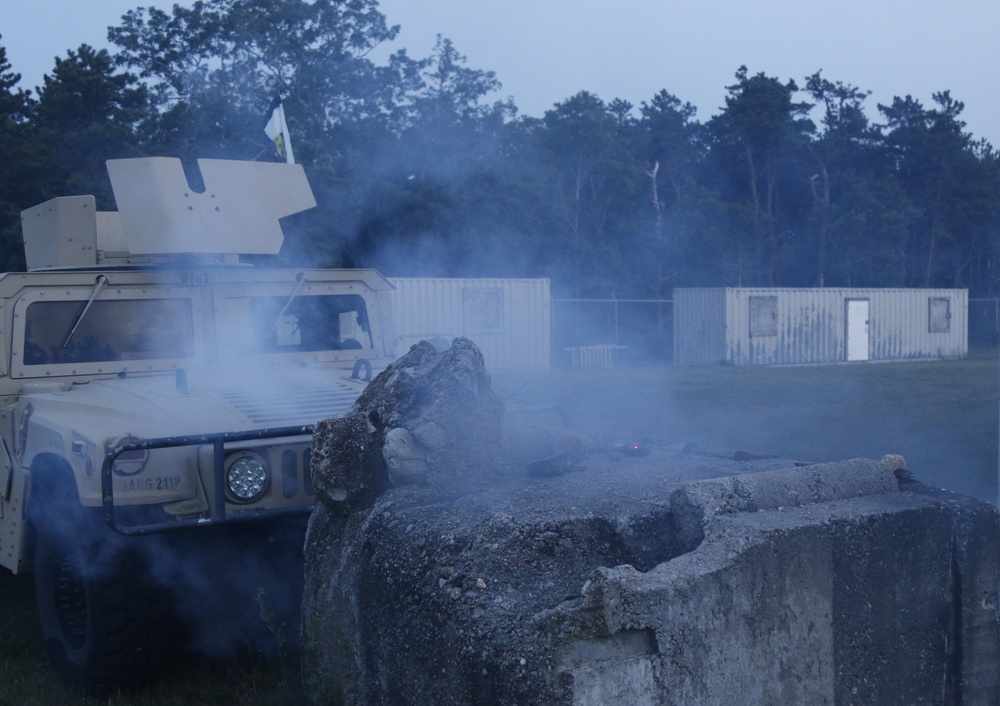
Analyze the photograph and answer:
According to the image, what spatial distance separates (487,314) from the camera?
65.6 feet

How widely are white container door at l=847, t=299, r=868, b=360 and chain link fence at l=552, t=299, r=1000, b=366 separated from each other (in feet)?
14.3

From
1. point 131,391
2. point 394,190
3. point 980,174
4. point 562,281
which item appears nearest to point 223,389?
point 131,391

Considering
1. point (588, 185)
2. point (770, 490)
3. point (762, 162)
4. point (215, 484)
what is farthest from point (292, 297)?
point (762, 162)

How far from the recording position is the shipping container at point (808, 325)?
2391 cm

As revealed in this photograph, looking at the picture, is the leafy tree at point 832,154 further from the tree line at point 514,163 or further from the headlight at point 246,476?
the headlight at point 246,476

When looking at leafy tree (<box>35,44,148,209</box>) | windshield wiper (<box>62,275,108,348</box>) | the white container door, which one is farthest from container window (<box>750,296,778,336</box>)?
windshield wiper (<box>62,275,108,348</box>)

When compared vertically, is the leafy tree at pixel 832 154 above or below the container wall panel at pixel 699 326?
above

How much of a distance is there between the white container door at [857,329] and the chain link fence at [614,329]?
4.35 m

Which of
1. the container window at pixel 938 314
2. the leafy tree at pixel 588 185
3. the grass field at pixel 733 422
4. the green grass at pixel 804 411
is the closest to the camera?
the grass field at pixel 733 422

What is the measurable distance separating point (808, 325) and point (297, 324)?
20.6 m

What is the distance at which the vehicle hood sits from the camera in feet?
15.4

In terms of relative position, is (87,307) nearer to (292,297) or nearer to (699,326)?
(292,297)

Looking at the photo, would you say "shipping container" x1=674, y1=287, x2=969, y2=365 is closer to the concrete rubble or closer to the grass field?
the grass field

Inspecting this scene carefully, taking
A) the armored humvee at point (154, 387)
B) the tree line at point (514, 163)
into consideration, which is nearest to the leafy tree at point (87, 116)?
the tree line at point (514, 163)
